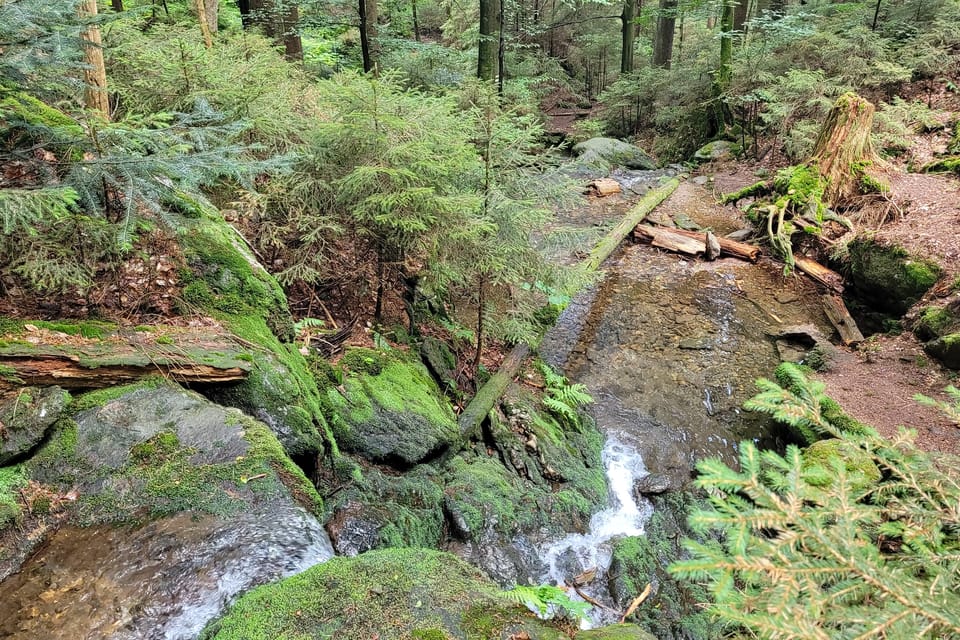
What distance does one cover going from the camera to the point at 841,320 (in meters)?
8.66

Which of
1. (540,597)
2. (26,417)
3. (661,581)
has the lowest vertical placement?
(661,581)

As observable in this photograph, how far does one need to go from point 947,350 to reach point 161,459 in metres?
9.10

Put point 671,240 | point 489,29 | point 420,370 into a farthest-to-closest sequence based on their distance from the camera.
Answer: point 489,29 < point 671,240 < point 420,370

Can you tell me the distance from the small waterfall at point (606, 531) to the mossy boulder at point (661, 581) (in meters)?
0.10

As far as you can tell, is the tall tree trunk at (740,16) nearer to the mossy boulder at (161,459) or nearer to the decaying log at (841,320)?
the decaying log at (841,320)

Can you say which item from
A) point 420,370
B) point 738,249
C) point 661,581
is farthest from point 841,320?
point 420,370

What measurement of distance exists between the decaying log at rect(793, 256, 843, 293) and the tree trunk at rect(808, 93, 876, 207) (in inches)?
74.8

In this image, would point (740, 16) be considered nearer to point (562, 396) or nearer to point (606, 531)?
point (562, 396)

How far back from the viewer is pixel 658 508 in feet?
18.5

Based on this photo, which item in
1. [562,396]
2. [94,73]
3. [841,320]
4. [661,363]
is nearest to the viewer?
[94,73]

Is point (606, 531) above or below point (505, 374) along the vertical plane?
below

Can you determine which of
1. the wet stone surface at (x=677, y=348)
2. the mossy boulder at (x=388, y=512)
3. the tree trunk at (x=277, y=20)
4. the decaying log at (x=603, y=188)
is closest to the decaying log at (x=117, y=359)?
the mossy boulder at (x=388, y=512)

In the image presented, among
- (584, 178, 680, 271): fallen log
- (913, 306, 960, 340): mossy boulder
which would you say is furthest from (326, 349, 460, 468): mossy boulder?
(913, 306, 960, 340): mossy boulder

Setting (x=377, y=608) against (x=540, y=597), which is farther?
(x=540, y=597)
